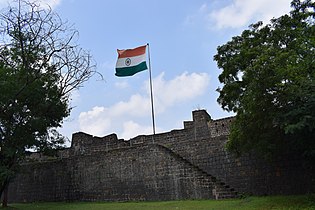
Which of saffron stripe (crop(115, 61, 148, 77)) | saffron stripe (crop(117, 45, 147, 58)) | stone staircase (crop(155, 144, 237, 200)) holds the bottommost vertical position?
stone staircase (crop(155, 144, 237, 200))

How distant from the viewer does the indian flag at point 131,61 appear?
20547mm

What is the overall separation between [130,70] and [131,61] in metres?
0.51

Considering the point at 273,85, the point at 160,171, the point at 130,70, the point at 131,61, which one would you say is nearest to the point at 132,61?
the point at 131,61

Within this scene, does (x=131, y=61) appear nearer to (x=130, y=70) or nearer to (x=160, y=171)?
(x=130, y=70)

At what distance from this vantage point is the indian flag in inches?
809

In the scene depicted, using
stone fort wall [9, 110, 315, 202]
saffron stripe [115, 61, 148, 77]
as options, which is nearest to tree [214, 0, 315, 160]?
stone fort wall [9, 110, 315, 202]

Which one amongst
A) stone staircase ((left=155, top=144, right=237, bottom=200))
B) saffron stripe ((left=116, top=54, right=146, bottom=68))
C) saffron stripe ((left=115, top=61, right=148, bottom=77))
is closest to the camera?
stone staircase ((left=155, top=144, right=237, bottom=200))

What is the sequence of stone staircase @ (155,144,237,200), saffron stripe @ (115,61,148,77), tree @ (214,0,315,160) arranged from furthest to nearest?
saffron stripe @ (115,61,148,77) → stone staircase @ (155,144,237,200) → tree @ (214,0,315,160)

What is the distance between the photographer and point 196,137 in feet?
56.6

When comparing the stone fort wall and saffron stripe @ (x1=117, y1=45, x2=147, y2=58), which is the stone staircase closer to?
the stone fort wall

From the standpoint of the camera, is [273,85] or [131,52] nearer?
[273,85]

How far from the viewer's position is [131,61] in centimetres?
2075

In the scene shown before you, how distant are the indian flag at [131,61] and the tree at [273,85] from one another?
7.21m

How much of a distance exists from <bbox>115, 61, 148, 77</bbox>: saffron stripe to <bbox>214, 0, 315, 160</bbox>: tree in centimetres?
708
